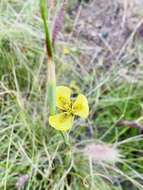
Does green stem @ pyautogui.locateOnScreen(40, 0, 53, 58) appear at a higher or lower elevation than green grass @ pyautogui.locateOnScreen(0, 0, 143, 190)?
higher

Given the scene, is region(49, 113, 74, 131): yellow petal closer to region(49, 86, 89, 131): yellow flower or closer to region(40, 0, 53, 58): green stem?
region(49, 86, 89, 131): yellow flower

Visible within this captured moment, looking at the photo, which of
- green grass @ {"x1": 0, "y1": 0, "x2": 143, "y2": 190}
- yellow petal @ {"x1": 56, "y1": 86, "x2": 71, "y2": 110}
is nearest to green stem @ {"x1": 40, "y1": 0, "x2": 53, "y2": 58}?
yellow petal @ {"x1": 56, "y1": 86, "x2": 71, "y2": 110}

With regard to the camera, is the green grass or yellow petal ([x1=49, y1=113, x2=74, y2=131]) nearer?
yellow petal ([x1=49, y1=113, x2=74, y2=131])

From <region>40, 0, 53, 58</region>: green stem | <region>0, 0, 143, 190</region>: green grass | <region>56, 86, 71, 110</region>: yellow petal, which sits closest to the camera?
<region>40, 0, 53, 58</region>: green stem

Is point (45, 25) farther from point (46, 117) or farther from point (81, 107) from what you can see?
point (46, 117)

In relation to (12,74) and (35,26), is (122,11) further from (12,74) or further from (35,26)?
(12,74)

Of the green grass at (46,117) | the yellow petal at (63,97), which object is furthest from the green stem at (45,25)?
the green grass at (46,117)
